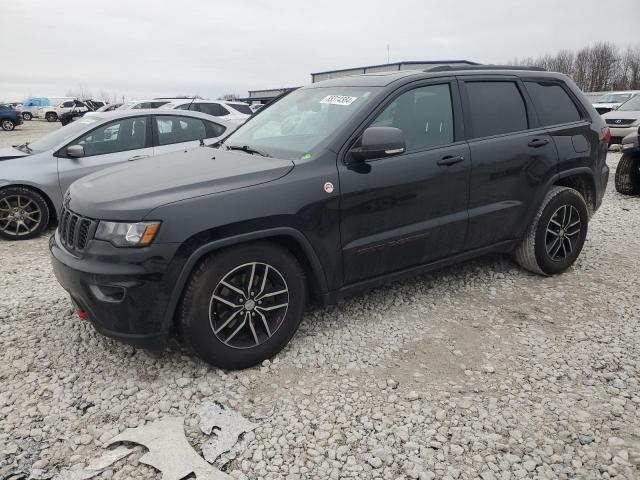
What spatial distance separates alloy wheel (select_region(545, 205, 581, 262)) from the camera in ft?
14.4

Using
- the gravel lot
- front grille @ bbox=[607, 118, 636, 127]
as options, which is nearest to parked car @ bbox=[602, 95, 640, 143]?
front grille @ bbox=[607, 118, 636, 127]

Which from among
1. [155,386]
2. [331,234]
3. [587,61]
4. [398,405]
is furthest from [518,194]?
[587,61]

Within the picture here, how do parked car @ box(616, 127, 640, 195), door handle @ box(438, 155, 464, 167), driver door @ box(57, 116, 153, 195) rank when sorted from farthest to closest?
parked car @ box(616, 127, 640, 195), driver door @ box(57, 116, 153, 195), door handle @ box(438, 155, 464, 167)

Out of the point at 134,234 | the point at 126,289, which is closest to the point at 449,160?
the point at 134,234

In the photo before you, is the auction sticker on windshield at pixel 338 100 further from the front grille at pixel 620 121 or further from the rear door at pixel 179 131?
the front grille at pixel 620 121

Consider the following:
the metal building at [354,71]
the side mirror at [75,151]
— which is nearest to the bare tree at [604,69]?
the metal building at [354,71]

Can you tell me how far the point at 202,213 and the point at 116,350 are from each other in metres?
1.30

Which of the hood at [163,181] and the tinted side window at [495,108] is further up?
the tinted side window at [495,108]

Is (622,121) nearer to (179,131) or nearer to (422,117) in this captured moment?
(179,131)

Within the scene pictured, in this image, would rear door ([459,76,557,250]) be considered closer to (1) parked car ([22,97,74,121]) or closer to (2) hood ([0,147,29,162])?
(2) hood ([0,147,29,162])

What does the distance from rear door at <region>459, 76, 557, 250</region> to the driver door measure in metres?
4.33

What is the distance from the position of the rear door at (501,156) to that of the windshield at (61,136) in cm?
496

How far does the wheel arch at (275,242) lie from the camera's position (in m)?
2.71

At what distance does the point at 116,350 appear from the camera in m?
3.30
